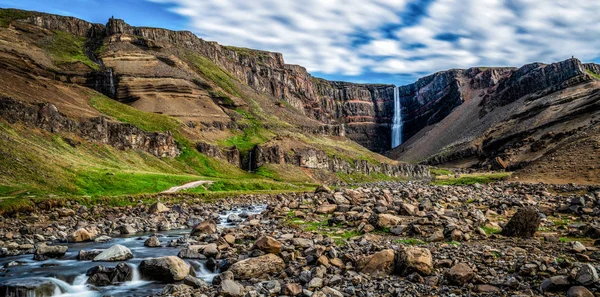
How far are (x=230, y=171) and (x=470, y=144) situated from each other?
5074 inches

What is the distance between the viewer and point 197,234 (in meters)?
28.2

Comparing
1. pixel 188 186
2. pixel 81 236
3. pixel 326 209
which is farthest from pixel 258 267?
pixel 188 186

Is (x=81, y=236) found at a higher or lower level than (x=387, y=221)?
lower

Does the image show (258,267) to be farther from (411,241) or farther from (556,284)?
(556,284)

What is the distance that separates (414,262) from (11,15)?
708 ft

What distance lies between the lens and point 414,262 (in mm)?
15055

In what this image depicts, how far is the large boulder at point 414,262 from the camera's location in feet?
48.8

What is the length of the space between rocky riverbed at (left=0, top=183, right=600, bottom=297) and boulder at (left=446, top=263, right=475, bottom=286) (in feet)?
0.12

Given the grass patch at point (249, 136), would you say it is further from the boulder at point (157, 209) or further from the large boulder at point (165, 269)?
the large boulder at point (165, 269)

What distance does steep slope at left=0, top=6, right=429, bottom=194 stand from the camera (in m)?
66.2

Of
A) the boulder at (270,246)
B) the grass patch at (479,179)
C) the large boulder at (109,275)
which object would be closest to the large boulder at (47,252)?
the large boulder at (109,275)

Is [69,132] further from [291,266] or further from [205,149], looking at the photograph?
[291,266]

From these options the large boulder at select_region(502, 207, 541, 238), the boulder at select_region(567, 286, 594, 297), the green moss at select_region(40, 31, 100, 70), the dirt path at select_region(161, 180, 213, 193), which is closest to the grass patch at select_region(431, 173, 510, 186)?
the dirt path at select_region(161, 180, 213, 193)

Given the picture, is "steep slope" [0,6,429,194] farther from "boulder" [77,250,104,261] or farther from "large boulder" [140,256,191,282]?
"large boulder" [140,256,191,282]
